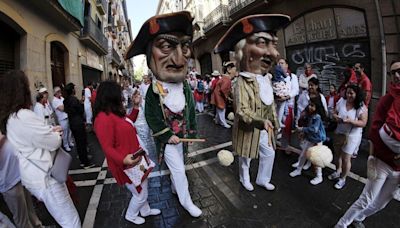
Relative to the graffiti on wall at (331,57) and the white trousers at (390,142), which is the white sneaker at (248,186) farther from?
the graffiti on wall at (331,57)

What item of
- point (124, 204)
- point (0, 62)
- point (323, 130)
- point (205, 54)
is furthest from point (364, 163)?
point (205, 54)

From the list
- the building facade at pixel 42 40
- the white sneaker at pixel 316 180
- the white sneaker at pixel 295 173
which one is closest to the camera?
the white sneaker at pixel 316 180

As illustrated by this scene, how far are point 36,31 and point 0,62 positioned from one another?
1.84 meters

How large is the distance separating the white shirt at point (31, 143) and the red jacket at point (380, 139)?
2.86 meters

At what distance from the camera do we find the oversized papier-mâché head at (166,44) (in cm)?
270

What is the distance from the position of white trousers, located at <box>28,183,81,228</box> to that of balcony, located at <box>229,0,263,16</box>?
36.7 ft

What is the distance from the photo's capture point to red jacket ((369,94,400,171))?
2.04 metres

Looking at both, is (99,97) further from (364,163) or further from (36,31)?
(36,31)

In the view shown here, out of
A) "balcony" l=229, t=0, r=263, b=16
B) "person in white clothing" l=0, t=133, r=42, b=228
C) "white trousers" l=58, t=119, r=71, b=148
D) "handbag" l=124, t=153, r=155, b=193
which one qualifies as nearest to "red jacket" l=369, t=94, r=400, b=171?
"handbag" l=124, t=153, r=155, b=193

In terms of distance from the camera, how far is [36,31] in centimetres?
737

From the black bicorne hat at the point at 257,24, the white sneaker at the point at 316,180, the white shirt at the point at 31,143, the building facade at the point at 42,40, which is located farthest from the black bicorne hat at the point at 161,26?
the building facade at the point at 42,40

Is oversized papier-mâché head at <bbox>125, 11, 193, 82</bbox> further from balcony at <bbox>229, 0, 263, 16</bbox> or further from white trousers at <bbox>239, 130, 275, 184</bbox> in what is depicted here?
balcony at <bbox>229, 0, 263, 16</bbox>

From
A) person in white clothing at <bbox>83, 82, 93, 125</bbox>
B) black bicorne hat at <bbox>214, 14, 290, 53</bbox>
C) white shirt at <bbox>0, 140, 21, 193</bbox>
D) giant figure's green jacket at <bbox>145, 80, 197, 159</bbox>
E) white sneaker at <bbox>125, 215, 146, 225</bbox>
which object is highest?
black bicorne hat at <bbox>214, 14, 290, 53</bbox>

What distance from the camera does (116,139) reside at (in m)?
2.35
